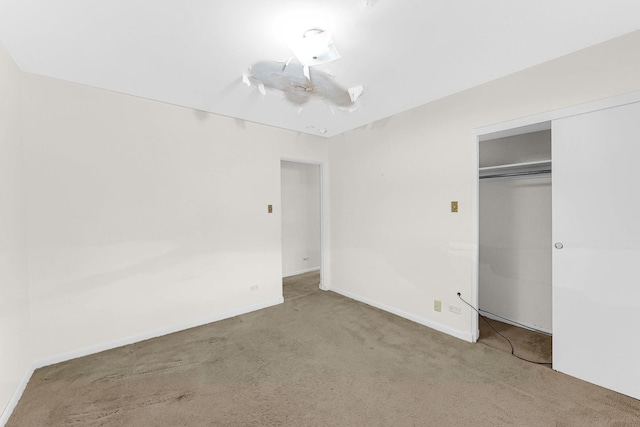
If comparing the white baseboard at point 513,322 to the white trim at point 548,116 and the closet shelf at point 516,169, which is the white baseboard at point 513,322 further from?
the white trim at point 548,116

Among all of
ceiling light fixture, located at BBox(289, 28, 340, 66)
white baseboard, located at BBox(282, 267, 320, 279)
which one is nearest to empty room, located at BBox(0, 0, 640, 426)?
ceiling light fixture, located at BBox(289, 28, 340, 66)

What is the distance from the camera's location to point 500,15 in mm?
1547

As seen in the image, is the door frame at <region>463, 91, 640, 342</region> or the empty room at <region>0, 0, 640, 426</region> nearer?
the empty room at <region>0, 0, 640, 426</region>

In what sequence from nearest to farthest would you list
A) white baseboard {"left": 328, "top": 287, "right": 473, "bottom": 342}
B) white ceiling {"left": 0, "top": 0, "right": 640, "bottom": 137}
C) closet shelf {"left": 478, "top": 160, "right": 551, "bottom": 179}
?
white ceiling {"left": 0, "top": 0, "right": 640, "bottom": 137} < closet shelf {"left": 478, "top": 160, "right": 551, "bottom": 179} < white baseboard {"left": 328, "top": 287, "right": 473, "bottom": 342}

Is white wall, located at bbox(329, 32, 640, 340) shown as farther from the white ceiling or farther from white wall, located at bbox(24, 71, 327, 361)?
white wall, located at bbox(24, 71, 327, 361)

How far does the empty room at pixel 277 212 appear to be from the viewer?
1678mm

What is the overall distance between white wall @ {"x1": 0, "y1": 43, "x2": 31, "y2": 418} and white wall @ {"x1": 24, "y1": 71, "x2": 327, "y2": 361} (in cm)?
12

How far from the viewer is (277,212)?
3635 millimetres

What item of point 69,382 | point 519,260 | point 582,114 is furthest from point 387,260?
point 69,382

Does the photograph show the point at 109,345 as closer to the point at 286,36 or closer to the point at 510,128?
the point at 286,36

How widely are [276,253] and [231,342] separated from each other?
1.28 metres

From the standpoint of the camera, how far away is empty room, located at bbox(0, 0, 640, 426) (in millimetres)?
1678

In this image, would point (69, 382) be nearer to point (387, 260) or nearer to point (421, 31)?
point (387, 260)

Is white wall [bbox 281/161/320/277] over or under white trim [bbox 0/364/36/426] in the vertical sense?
over
